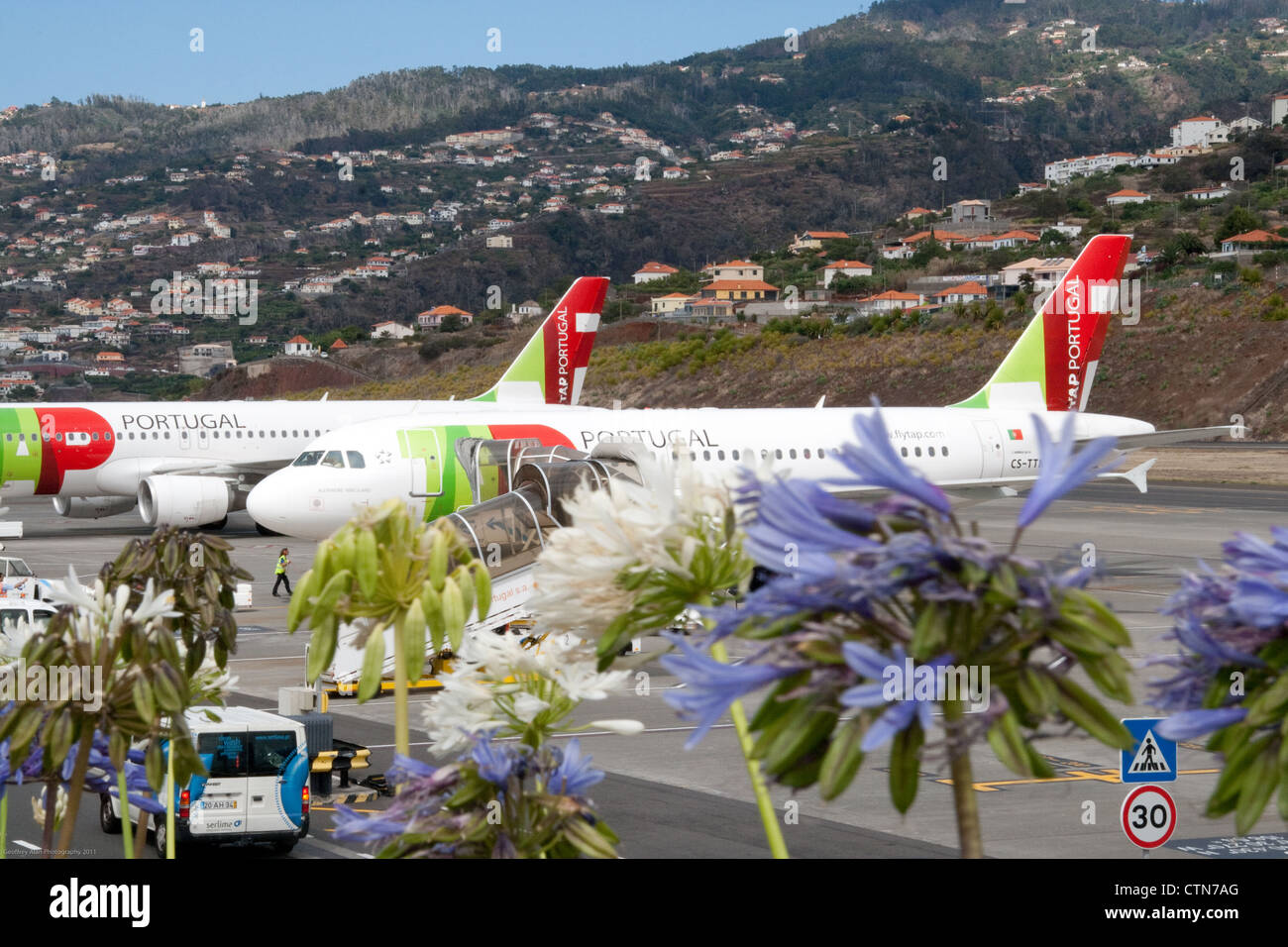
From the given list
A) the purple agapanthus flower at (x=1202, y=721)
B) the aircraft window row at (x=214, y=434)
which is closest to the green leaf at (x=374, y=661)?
the purple agapanthus flower at (x=1202, y=721)

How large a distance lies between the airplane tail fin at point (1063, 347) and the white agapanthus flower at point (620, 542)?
42.8 metres

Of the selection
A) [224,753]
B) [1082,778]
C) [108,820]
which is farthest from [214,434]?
[1082,778]

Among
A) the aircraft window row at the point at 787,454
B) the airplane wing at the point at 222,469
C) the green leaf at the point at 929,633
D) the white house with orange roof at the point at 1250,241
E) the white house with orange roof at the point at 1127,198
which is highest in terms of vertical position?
the white house with orange roof at the point at 1127,198

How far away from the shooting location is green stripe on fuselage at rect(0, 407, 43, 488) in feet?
163

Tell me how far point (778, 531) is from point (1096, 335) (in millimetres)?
45966

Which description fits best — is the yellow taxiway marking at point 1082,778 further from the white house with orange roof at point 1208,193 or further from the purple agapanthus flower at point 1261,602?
the white house with orange roof at point 1208,193

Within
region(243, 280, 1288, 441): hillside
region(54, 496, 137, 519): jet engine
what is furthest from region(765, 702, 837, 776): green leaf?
region(243, 280, 1288, 441): hillside

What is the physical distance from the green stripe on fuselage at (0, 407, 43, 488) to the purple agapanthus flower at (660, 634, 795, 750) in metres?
51.6

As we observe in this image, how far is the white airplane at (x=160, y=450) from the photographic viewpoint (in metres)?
48.9

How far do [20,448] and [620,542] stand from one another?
5127 centimetres

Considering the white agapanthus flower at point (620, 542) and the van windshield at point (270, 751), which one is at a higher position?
the white agapanthus flower at point (620, 542)

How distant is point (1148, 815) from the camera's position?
11641mm

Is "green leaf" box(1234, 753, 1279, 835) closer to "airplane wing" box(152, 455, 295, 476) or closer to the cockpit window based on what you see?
the cockpit window

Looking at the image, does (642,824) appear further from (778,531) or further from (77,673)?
(778,531)
